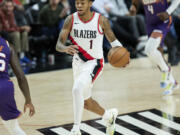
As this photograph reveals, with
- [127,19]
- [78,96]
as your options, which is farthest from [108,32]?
[127,19]

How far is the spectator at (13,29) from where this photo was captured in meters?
11.4

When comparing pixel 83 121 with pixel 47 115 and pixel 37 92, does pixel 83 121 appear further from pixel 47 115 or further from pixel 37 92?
pixel 37 92

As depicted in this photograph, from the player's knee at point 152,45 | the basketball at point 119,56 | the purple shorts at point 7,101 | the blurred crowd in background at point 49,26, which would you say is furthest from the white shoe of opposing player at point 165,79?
the purple shorts at point 7,101

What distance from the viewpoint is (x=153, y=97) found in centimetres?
851

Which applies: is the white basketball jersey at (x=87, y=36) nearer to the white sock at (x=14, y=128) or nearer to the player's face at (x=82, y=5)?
the player's face at (x=82, y=5)

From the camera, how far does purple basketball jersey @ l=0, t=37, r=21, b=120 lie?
4.40 meters

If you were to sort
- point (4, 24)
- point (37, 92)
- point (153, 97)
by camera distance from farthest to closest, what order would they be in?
1. point (4, 24)
2. point (37, 92)
3. point (153, 97)

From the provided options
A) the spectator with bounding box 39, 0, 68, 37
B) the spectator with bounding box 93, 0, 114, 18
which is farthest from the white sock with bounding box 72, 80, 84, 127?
the spectator with bounding box 93, 0, 114, 18

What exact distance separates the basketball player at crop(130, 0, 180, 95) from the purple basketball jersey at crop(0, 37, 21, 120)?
4.35m

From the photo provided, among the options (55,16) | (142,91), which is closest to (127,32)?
(55,16)

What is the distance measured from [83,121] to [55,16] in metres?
5.99

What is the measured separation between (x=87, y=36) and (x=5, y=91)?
1.98 meters

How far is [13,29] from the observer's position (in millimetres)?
11641

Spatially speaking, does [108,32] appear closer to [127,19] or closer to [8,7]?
[8,7]
